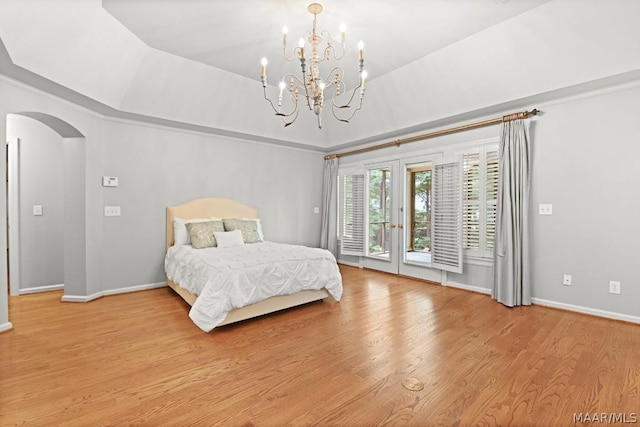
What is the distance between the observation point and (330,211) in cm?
631

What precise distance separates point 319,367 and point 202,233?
2.68 m

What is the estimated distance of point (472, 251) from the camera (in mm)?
4266

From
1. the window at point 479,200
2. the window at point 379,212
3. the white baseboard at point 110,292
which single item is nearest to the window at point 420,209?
the window at point 379,212

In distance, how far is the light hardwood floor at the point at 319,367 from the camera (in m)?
1.73

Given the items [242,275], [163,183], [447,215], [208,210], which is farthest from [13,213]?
[447,215]

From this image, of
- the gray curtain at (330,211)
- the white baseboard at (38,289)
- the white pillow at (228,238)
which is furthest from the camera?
the gray curtain at (330,211)

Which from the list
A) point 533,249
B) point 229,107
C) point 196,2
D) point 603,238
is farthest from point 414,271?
point 196,2

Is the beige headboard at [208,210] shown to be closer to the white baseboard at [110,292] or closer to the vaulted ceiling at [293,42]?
the white baseboard at [110,292]

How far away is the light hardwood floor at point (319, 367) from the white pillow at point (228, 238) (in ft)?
3.22

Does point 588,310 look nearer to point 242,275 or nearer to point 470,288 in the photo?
point 470,288

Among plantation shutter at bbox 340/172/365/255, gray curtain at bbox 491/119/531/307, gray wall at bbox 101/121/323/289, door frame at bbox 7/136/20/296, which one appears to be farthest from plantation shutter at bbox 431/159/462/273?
door frame at bbox 7/136/20/296

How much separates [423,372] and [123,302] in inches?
142

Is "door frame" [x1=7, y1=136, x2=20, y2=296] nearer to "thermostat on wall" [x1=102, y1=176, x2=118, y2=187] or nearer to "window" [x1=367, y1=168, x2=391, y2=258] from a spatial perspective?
"thermostat on wall" [x1=102, y1=176, x2=118, y2=187]

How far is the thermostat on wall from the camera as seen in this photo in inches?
159
